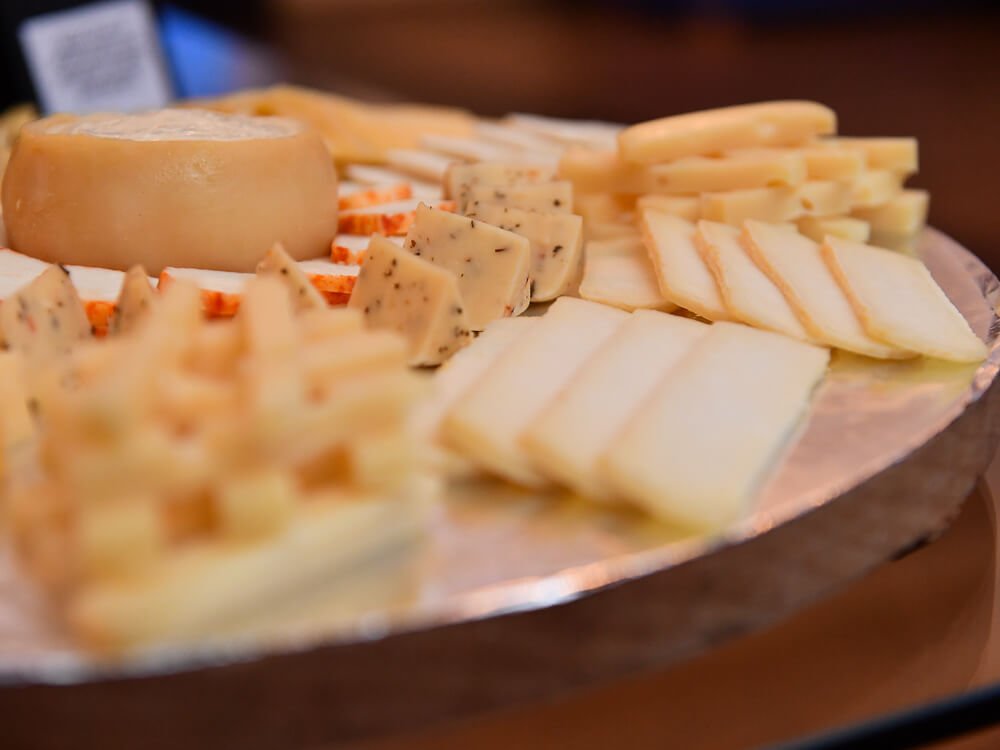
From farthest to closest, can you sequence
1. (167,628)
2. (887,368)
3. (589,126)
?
(589,126) → (887,368) → (167,628)

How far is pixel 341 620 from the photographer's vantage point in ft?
3.60

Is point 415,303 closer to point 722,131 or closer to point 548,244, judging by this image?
point 548,244

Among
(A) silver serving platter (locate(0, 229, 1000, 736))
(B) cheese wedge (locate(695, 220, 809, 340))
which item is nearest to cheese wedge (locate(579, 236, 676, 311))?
(B) cheese wedge (locate(695, 220, 809, 340))

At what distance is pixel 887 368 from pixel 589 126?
1.78 meters

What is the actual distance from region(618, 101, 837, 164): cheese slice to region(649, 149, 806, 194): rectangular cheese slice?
0.03m

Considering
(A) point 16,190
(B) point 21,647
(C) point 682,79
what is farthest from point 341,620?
(C) point 682,79

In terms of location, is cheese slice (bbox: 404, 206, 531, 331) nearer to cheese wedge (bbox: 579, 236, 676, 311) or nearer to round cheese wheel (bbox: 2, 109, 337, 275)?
cheese wedge (bbox: 579, 236, 676, 311)

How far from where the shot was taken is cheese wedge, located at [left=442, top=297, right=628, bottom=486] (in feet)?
4.42

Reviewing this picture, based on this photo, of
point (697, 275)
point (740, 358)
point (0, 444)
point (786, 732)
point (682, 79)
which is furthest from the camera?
point (682, 79)

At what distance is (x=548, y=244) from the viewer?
2111 millimetres

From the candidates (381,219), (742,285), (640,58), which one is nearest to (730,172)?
(742,285)

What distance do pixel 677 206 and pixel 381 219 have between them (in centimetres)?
67

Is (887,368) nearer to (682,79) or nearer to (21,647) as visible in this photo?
(21,647)

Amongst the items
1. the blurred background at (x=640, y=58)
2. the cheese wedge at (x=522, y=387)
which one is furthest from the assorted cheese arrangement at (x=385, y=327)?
the blurred background at (x=640, y=58)
